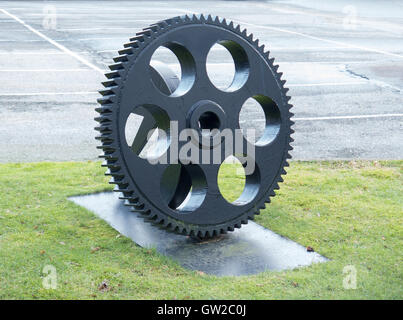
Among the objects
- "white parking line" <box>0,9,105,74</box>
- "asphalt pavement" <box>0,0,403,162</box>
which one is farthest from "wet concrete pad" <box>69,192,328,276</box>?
"white parking line" <box>0,9,105,74</box>

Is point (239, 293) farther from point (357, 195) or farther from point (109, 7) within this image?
point (109, 7)

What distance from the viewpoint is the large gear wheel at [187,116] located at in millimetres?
5531

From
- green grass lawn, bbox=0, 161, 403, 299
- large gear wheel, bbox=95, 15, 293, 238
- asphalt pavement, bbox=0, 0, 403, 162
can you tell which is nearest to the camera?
green grass lawn, bbox=0, 161, 403, 299

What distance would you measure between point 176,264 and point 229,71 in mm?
9351

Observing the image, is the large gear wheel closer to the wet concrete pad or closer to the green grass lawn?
the wet concrete pad

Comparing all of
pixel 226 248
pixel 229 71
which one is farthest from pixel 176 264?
pixel 229 71

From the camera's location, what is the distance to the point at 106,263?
5512 mm

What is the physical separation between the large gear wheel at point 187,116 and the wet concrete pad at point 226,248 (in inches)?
6.4

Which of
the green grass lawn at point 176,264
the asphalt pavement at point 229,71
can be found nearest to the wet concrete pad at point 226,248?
the green grass lawn at point 176,264

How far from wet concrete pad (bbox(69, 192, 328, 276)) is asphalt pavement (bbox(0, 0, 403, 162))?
2.64m

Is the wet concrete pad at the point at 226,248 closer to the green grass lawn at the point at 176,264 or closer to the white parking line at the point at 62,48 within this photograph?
the green grass lawn at the point at 176,264

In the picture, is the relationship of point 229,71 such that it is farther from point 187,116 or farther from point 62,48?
point 187,116

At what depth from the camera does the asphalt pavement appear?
963 cm

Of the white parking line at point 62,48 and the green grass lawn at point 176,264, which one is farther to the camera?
the white parking line at point 62,48
